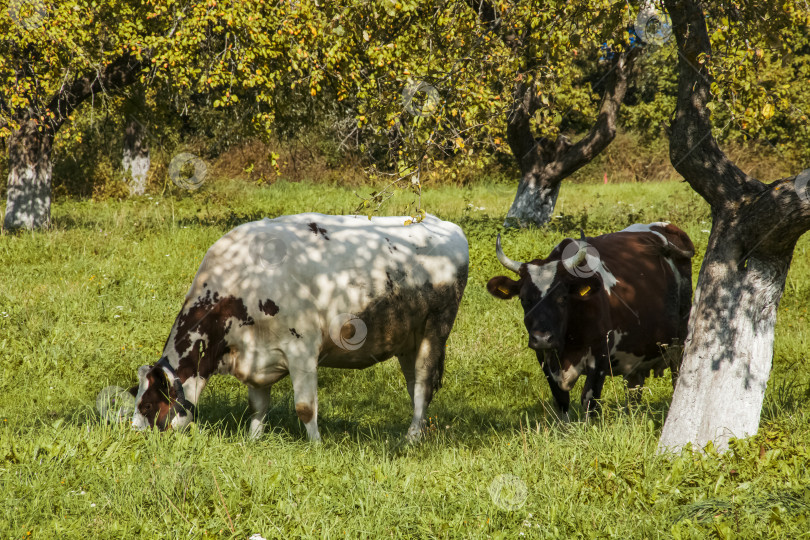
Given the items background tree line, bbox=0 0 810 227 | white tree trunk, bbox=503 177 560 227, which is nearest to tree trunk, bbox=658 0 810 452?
background tree line, bbox=0 0 810 227

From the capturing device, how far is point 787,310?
10.6 m

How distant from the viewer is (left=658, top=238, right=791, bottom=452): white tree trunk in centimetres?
540

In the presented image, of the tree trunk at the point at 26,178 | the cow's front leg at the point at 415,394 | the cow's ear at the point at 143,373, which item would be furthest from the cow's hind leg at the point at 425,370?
the tree trunk at the point at 26,178

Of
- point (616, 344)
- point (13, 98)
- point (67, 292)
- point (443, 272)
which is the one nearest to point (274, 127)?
point (13, 98)

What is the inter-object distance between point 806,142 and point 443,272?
24.0 meters

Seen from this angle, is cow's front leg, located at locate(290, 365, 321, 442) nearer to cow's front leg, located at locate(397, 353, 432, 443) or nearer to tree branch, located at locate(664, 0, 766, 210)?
cow's front leg, located at locate(397, 353, 432, 443)

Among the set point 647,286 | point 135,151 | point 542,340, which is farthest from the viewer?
point 135,151

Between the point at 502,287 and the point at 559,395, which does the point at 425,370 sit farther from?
the point at 559,395

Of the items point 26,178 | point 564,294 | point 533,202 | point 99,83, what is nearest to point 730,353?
point 564,294

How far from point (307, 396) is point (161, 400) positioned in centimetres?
125

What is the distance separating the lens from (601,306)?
261 inches

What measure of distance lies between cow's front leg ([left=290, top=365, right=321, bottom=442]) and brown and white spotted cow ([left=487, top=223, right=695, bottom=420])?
1862mm

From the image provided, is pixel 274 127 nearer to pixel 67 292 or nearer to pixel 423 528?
pixel 67 292

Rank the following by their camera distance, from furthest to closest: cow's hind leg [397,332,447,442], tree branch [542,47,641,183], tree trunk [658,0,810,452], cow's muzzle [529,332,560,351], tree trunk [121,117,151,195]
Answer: tree trunk [121,117,151,195] < tree branch [542,47,641,183] < cow's hind leg [397,332,447,442] < cow's muzzle [529,332,560,351] < tree trunk [658,0,810,452]
